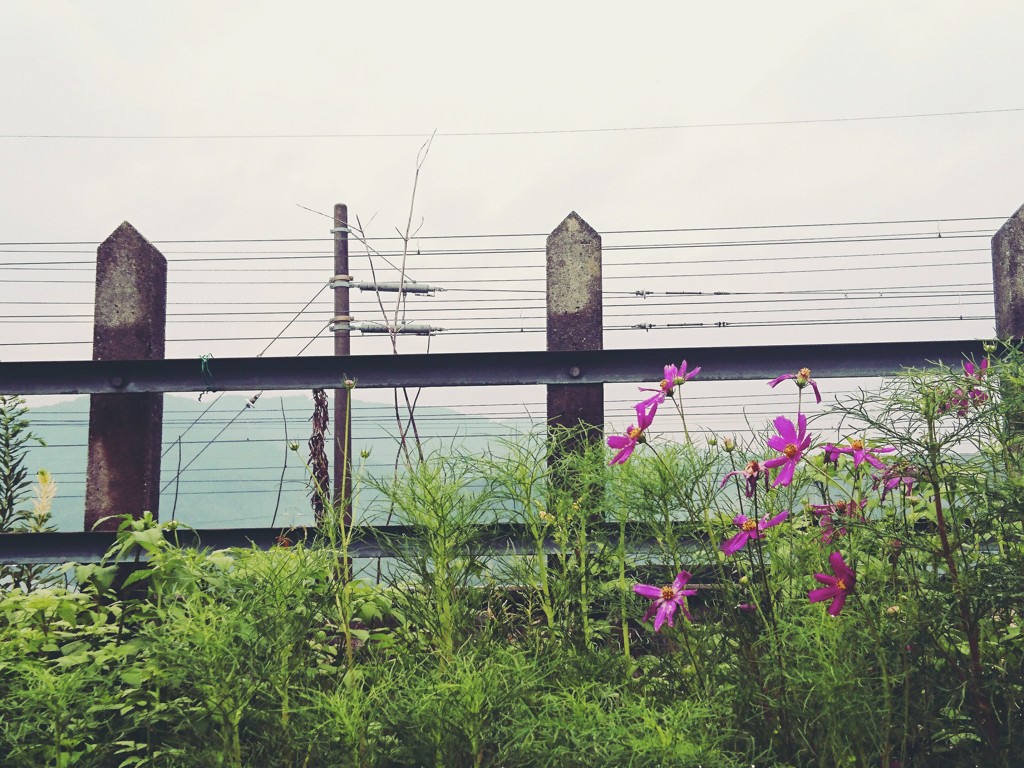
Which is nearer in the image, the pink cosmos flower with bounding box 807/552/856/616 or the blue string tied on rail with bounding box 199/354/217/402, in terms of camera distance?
the pink cosmos flower with bounding box 807/552/856/616

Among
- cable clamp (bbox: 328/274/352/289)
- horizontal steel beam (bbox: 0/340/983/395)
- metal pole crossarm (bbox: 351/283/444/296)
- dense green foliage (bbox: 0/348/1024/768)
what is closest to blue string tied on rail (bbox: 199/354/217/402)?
horizontal steel beam (bbox: 0/340/983/395)

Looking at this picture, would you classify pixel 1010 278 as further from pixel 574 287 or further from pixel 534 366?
pixel 534 366

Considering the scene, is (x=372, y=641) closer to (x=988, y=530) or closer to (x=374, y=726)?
(x=374, y=726)

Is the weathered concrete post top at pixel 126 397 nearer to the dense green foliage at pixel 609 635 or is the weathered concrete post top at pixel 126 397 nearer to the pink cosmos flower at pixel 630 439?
the dense green foliage at pixel 609 635

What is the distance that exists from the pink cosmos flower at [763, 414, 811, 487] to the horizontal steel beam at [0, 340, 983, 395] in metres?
1.48

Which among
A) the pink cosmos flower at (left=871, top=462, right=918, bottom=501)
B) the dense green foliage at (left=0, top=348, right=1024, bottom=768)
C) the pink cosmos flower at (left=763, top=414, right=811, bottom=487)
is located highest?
the pink cosmos flower at (left=763, top=414, right=811, bottom=487)

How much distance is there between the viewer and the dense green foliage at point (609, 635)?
149 centimetres

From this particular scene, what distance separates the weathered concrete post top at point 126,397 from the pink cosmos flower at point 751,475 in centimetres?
271

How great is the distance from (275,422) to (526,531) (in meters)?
1.56

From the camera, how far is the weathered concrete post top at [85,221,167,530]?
3.57 meters

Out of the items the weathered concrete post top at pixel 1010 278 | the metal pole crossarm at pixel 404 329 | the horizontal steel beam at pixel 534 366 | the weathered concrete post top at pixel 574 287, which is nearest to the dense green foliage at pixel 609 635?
the horizontal steel beam at pixel 534 366

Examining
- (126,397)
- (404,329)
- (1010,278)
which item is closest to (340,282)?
(404,329)

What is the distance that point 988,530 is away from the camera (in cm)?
154

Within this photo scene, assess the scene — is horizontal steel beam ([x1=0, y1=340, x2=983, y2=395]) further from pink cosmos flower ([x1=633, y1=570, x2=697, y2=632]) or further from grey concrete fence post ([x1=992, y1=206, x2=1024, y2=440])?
pink cosmos flower ([x1=633, y1=570, x2=697, y2=632])
